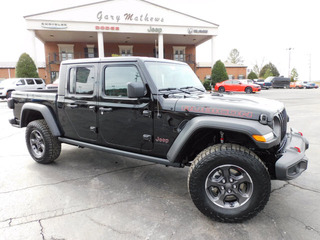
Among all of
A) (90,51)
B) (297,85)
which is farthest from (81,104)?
(297,85)

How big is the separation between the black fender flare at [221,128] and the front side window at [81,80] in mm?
1718

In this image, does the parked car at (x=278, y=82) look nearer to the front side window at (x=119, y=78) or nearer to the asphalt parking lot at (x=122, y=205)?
the asphalt parking lot at (x=122, y=205)

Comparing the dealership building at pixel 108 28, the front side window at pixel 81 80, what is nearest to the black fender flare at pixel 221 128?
the front side window at pixel 81 80

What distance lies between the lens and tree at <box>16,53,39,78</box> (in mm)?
22938

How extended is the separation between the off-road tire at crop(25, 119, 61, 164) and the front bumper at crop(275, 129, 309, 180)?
3691 millimetres

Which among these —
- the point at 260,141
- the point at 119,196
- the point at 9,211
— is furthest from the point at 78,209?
the point at 260,141

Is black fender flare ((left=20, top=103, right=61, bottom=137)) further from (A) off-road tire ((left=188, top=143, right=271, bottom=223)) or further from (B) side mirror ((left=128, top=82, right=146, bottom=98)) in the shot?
(A) off-road tire ((left=188, top=143, right=271, bottom=223))

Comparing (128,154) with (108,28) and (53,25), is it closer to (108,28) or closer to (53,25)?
(108,28)

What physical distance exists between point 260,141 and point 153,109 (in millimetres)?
1346

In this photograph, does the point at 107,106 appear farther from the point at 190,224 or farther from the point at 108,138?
the point at 190,224

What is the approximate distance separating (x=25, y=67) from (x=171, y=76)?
23733mm

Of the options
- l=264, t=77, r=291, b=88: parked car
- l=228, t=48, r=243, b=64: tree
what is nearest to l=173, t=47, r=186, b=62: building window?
l=264, t=77, r=291, b=88: parked car

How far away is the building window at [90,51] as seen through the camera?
3164 cm

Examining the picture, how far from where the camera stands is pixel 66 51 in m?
30.8
